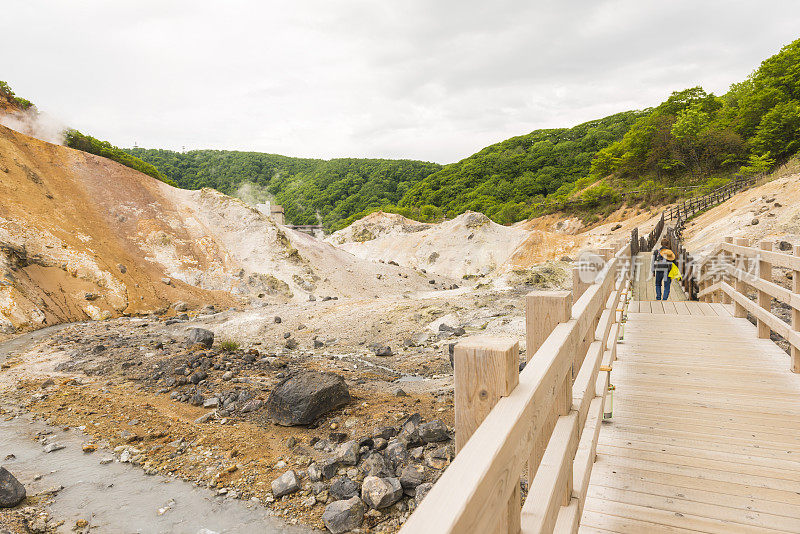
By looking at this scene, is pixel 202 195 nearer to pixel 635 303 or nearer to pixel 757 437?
pixel 635 303

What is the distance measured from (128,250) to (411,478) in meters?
20.4

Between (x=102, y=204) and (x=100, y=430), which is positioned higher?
(x=102, y=204)

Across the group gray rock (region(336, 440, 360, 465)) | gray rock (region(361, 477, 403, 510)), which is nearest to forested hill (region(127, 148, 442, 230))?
gray rock (region(336, 440, 360, 465))

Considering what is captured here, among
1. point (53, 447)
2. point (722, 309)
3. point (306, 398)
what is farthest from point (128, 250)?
point (722, 309)

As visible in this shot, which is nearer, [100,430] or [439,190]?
[100,430]

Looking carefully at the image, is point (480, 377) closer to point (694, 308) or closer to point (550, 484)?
point (550, 484)

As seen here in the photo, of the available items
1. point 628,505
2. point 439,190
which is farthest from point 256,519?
point 439,190

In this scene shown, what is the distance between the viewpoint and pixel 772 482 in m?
2.77

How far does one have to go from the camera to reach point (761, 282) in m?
5.71

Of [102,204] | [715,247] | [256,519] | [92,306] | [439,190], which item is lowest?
[256,519]

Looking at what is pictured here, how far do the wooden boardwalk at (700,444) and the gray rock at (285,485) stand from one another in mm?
3414

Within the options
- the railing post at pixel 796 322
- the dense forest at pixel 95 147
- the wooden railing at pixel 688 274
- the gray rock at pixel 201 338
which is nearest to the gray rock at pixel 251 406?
the gray rock at pixel 201 338

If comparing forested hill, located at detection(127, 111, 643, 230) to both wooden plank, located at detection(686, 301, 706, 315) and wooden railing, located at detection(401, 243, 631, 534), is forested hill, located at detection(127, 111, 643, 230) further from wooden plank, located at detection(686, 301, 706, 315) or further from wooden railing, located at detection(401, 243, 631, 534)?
wooden railing, located at detection(401, 243, 631, 534)

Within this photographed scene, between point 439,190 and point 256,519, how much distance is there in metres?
75.3
